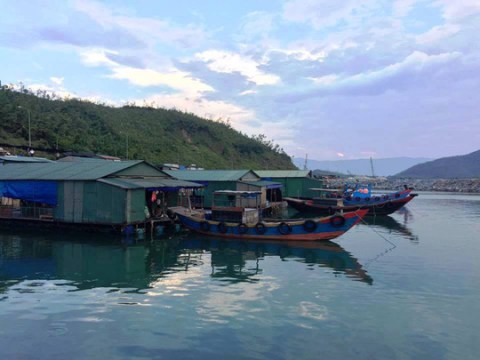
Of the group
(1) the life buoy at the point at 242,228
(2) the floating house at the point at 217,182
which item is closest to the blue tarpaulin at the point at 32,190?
(2) the floating house at the point at 217,182

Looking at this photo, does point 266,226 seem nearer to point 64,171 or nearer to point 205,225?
point 205,225

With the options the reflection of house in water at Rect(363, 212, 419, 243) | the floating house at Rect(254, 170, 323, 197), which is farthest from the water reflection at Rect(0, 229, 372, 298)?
the floating house at Rect(254, 170, 323, 197)

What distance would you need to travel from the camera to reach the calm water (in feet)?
32.0

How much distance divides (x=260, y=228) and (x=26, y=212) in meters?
16.9

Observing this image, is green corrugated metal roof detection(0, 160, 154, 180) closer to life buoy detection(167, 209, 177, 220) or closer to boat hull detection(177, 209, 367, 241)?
life buoy detection(167, 209, 177, 220)

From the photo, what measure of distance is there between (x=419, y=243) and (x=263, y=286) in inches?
601

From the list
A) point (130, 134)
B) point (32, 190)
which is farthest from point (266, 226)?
point (130, 134)

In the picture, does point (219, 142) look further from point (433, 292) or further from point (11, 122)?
point (433, 292)

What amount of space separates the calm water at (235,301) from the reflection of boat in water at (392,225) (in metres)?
5.65

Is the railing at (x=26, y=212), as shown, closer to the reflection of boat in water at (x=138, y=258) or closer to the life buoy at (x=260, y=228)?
the reflection of boat in water at (x=138, y=258)

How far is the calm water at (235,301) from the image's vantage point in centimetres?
977

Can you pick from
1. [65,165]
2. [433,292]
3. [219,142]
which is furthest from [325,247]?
[219,142]

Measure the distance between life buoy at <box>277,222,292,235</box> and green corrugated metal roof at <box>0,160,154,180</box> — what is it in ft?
38.2

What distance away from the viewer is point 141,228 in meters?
25.5
